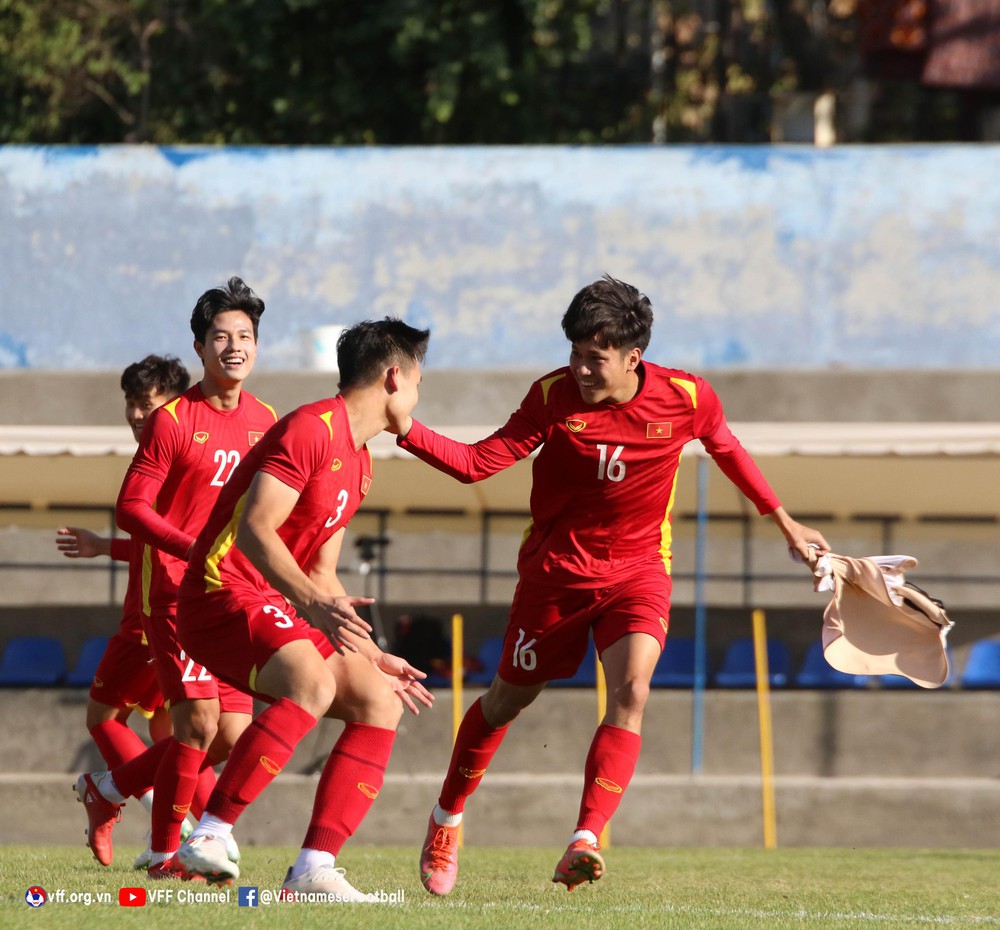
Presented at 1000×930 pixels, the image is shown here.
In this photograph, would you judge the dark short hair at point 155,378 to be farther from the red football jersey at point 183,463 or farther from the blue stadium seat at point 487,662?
the blue stadium seat at point 487,662

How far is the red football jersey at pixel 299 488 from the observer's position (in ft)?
16.2

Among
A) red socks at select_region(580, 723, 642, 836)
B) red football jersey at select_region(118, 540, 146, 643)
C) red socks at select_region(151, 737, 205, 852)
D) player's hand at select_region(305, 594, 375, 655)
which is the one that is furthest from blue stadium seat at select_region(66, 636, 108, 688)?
player's hand at select_region(305, 594, 375, 655)

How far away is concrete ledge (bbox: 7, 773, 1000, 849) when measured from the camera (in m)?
11.7

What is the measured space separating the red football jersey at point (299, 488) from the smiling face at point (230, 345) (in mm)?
936

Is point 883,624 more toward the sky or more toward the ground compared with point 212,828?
more toward the sky

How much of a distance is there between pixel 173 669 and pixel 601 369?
6.73 feet

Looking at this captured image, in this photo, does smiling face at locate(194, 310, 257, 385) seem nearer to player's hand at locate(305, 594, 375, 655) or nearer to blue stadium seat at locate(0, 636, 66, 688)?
player's hand at locate(305, 594, 375, 655)

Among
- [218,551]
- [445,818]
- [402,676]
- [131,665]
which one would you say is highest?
[218,551]

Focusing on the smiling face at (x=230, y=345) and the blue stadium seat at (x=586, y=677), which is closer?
the smiling face at (x=230, y=345)

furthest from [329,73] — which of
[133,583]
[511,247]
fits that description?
[133,583]

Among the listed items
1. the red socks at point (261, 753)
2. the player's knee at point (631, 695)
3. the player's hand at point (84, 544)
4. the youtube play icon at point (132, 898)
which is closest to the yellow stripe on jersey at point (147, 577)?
the player's hand at point (84, 544)

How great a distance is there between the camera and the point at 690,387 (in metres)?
5.81

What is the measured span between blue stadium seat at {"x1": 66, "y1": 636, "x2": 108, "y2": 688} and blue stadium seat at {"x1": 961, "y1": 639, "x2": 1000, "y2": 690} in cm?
759

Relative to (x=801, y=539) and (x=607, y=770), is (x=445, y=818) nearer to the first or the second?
(x=607, y=770)
